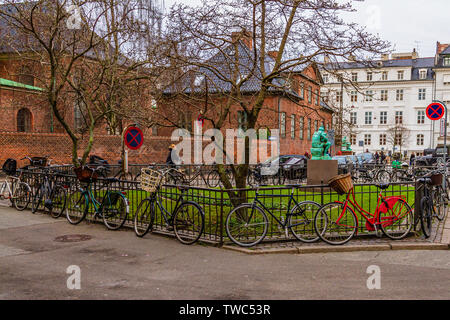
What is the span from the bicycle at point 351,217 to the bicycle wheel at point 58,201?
260 inches

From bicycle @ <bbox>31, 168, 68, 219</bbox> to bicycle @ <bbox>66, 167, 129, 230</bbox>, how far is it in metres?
0.52

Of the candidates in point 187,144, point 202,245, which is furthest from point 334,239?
point 187,144

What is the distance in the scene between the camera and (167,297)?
209 inches

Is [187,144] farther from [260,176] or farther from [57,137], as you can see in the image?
[260,176]

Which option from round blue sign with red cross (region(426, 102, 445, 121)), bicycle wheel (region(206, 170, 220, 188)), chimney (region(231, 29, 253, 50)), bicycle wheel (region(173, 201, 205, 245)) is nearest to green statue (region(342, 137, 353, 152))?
bicycle wheel (region(206, 170, 220, 188))

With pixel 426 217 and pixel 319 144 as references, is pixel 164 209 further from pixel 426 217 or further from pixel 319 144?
pixel 319 144

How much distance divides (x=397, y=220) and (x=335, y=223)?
1.33 metres

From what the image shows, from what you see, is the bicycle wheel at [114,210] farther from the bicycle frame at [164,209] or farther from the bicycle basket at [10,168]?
the bicycle basket at [10,168]

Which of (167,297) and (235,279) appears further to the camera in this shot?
(235,279)

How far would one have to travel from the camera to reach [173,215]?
340 inches

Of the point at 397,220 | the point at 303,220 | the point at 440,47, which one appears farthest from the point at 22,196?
the point at 440,47

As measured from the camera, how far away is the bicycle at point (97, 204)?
9820mm
